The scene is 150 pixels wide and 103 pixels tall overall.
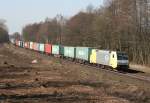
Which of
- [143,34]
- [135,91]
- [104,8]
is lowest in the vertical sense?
[135,91]

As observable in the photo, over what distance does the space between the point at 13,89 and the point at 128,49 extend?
45095 millimetres

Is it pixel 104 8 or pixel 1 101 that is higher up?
pixel 104 8

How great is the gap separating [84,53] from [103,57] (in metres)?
11.8

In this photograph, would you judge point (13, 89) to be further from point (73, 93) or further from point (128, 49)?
point (128, 49)

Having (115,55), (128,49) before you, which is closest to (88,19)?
(128,49)

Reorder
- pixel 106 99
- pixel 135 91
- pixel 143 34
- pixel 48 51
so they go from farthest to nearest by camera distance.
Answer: pixel 48 51, pixel 143 34, pixel 135 91, pixel 106 99

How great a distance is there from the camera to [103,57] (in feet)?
176

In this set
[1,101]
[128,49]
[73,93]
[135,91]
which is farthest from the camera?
[128,49]

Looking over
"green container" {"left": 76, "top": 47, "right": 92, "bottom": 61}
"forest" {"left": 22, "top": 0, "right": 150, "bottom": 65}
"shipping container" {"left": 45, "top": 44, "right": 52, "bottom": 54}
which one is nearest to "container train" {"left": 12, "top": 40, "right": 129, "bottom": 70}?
"green container" {"left": 76, "top": 47, "right": 92, "bottom": 61}

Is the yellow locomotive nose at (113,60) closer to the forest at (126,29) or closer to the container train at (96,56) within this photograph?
the container train at (96,56)

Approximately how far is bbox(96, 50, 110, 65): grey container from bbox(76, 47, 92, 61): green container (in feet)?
19.9

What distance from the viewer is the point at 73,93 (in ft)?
78.4

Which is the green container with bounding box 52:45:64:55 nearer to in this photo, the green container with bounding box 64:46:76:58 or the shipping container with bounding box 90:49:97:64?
the green container with bounding box 64:46:76:58

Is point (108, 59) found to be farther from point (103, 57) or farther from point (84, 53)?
point (84, 53)
